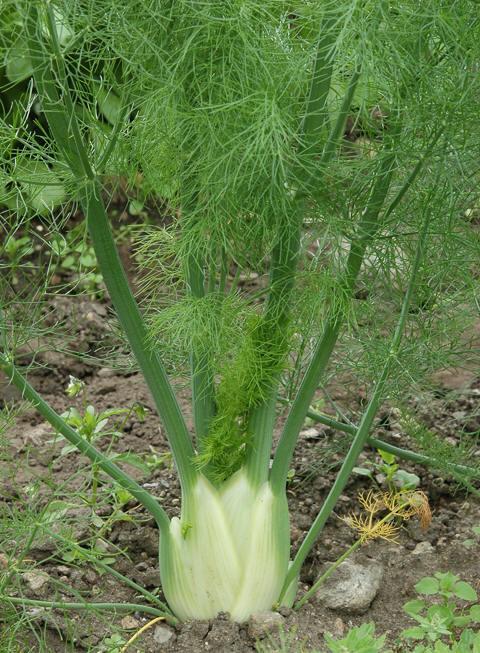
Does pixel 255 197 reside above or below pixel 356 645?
above

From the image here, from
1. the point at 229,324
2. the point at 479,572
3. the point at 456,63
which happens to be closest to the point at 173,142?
the point at 229,324

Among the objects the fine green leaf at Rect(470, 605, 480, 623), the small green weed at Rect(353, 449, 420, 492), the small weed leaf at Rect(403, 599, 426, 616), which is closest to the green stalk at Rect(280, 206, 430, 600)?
the small weed leaf at Rect(403, 599, 426, 616)

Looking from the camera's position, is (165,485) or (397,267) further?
(165,485)

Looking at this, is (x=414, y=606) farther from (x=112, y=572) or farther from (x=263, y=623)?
(x=112, y=572)

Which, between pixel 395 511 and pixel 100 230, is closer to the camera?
pixel 100 230

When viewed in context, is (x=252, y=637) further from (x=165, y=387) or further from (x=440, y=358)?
(x=440, y=358)

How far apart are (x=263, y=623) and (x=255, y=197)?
2.94 feet

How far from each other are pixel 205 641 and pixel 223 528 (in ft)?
0.78

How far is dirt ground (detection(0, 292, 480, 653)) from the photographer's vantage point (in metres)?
2.23

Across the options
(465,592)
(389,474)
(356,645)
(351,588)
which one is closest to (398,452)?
(389,474)

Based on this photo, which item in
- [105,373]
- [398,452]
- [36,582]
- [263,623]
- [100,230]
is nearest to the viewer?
[100,230]

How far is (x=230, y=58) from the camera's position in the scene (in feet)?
6.32

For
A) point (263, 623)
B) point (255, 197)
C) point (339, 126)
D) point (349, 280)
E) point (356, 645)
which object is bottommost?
point (263, 623)

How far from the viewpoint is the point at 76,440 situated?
2143 millimetres
